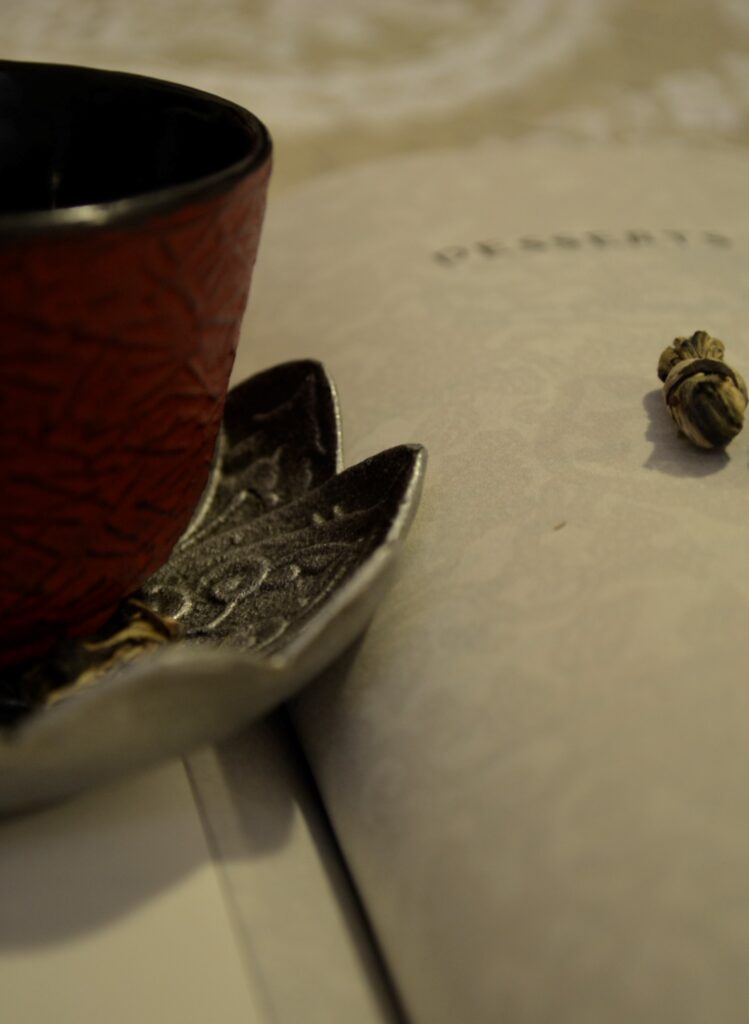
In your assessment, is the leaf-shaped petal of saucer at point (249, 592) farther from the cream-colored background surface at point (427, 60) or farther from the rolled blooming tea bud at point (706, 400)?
the cream-colored background surface at point (427, 60)

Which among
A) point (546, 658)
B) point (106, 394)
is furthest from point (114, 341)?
point (546, 658)

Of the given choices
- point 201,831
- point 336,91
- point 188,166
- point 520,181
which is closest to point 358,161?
point 336,91

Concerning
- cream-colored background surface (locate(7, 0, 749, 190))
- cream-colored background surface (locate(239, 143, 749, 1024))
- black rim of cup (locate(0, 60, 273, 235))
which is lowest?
cream-colored background surface (locate(239, 143, 749, 1024))

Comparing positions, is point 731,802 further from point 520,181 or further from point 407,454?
point 520,181

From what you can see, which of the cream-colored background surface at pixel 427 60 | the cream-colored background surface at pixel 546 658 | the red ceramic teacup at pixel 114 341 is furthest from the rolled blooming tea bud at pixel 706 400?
the cream-colored background surface at pixel 427 60

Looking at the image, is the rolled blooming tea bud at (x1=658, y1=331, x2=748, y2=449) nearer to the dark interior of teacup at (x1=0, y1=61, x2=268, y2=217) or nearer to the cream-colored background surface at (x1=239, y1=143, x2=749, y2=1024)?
the cream-colored background surface at (x1=239, y1=143, x2=749, y2=1024)


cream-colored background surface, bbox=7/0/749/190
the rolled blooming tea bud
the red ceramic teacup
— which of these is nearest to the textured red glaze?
the red ceramic teacup
